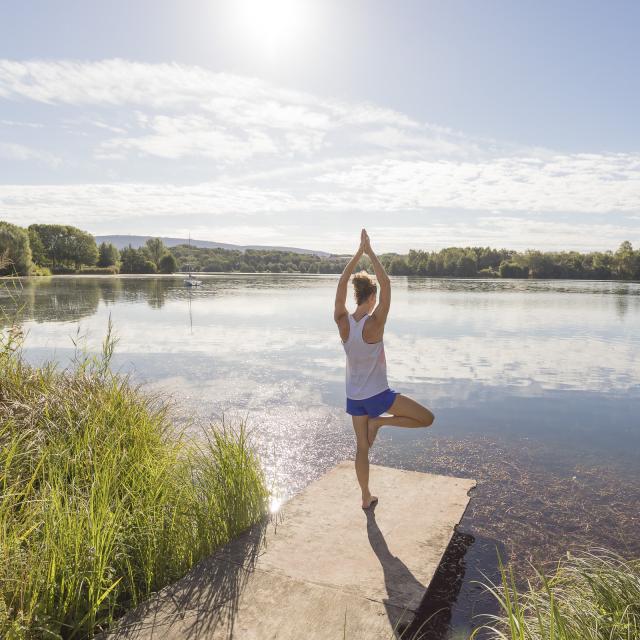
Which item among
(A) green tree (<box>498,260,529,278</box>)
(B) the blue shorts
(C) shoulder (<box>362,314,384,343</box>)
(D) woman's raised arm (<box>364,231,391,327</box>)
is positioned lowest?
(B) the blue shorts

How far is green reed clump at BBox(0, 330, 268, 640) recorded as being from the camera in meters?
2.87

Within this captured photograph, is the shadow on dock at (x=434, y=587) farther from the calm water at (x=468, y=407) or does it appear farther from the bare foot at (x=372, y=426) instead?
the bare foot at (x=372, y=426)

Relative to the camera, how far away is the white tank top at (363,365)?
4.26 meters

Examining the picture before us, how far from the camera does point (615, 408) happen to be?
9.66 metres

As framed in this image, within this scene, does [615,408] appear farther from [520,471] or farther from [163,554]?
[163,554]

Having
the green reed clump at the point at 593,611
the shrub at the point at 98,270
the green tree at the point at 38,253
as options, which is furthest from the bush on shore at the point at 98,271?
the green reed clump at the point at 593,611

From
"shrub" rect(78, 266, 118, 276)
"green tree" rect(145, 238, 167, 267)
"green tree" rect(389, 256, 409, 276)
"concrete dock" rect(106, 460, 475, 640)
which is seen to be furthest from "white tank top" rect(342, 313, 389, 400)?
"green tree" rect(389, 256, 409, 276)

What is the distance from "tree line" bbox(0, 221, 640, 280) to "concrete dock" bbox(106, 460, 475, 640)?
197 ft

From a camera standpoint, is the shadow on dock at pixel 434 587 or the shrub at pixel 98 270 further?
the shrub at pixel 98 270

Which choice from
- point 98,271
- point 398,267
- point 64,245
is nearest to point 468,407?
point 64,245

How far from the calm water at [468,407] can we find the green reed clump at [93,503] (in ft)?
4.67

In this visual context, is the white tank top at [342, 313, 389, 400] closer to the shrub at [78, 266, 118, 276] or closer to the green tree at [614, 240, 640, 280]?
the shrub at [78, 266, 118, 276]

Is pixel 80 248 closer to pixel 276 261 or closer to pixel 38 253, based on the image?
pixel 38 253

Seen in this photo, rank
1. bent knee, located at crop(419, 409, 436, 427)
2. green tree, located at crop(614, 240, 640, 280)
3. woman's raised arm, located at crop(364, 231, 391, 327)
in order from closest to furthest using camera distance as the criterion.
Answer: woman's raised arm, located at crop(364, 231, 391, 327), bent knee, located at crop(419, 409, 436, 427), green tree, located at crop(614, 240, 640, 280)
